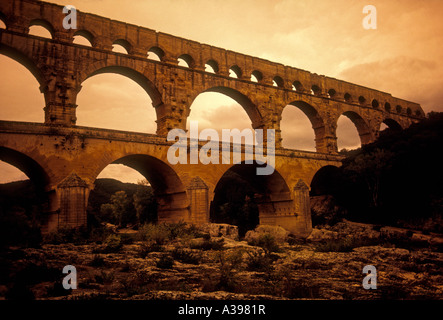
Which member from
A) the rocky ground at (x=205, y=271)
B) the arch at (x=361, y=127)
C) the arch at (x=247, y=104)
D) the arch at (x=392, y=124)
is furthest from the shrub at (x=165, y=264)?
the arch at (x=392, y=124)

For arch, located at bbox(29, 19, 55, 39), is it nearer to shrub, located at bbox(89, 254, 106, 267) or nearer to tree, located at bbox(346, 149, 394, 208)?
shrub, located at bbox(89, 254, 106, 267)

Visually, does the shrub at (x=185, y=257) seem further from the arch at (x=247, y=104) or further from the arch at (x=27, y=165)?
the arch at (x=247, y=104)

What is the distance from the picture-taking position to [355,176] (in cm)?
2338

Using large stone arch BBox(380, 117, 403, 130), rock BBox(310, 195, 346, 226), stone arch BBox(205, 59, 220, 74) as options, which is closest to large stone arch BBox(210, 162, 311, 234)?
rock BBox(310, 195, 346, 226)

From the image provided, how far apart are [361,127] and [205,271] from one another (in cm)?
2439

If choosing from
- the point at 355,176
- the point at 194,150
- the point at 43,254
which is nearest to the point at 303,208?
the point at 355,176

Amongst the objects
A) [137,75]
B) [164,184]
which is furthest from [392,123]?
[137,75]

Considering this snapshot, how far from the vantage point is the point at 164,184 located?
18766 mm

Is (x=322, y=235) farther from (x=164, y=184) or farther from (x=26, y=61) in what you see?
(x=26, y=61)

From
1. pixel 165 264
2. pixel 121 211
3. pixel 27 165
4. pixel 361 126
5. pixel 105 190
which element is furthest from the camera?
pixel 105 190

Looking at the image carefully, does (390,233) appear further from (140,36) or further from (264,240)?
(140,36)

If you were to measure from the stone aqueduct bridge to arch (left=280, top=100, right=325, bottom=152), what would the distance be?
76mm

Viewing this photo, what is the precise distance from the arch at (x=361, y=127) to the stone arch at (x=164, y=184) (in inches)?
683

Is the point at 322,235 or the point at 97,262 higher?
the point at 97,262
